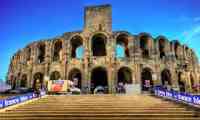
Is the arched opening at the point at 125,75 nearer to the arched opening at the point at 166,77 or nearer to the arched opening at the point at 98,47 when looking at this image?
the arched opening at the point at 98,47

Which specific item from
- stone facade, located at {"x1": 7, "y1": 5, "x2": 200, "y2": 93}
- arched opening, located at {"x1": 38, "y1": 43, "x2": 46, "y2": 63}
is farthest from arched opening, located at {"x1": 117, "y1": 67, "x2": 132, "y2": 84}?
arched opening, located at {"x1": 38, "y1": 43, "x2": 46, "y2": 63}

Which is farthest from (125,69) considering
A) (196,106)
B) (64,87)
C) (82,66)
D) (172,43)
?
(196,106)

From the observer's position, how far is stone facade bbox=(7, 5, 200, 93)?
31.8 metres

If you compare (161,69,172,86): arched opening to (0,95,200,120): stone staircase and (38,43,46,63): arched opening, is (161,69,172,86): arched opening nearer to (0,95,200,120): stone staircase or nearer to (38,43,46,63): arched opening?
(0,95,200,120): stone staircase

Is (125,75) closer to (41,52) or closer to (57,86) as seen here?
(57,86)

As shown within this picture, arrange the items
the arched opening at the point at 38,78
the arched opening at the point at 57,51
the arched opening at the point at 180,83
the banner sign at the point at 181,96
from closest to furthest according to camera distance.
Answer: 1. the banner sign at the point at 181,96
2. the arched opening at the point at 180,83
3. the arched opening at the point at 38,78
4. the arched opening at the point at 57,51

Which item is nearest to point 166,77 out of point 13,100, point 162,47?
point 162,47

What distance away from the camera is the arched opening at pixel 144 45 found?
113ft

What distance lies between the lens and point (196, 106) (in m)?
13.7

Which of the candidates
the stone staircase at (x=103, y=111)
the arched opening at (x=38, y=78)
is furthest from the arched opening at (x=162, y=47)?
the stone staircase at (x=103, y=111)

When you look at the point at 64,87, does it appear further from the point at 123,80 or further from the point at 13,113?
the point at 123,80

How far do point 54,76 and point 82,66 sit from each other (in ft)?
17.1

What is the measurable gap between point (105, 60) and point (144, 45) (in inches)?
308

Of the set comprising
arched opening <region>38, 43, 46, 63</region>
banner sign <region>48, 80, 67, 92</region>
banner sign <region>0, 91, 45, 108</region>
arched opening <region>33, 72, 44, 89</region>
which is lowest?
banner sign <region>0, 91, 45, 108</region>
